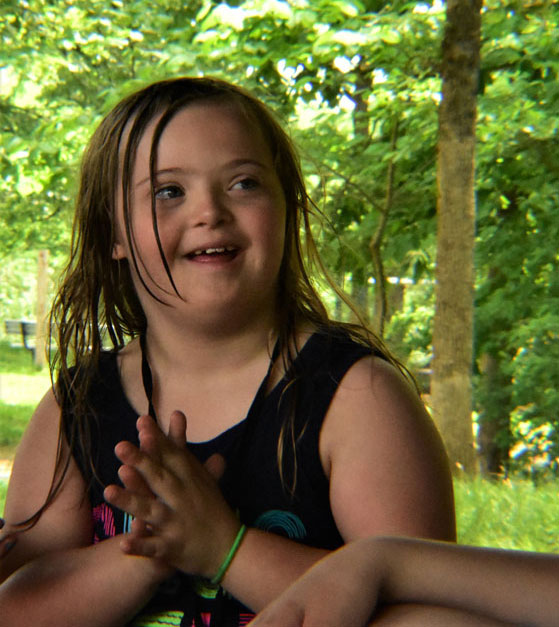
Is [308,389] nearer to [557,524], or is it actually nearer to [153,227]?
[153,227]

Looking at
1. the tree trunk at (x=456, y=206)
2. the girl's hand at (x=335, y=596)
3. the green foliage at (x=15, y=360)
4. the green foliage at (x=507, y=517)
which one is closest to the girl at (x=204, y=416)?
the girl's hand at (x=335, y=596)

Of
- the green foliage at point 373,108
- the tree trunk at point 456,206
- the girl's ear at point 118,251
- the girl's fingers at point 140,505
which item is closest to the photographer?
the girl's fingers at point 140,505

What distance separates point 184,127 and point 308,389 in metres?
0.39

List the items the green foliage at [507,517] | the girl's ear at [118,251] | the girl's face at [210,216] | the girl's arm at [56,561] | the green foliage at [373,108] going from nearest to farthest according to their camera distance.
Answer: the girl's arm at [56,561], the girl's face at [210,216], the girl's ear at [118,251], the green foliage at [507,517], the green foliage at [373,108]

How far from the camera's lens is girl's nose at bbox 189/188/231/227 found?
3.74 ft

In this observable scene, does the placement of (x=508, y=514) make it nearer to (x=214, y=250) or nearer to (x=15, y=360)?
(x=214, y=250)

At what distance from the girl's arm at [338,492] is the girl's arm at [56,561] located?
0.10m

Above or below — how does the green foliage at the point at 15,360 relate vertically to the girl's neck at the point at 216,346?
below

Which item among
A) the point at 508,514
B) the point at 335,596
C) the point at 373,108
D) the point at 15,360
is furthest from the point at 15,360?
the point at 335,596

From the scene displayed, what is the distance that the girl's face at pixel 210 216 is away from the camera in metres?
1.15

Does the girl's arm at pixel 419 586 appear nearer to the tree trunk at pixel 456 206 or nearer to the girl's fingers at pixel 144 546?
the girl's fingers at pixel 144 546

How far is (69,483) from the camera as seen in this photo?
4.08 ft

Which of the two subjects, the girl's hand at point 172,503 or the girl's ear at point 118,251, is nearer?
the girl's hand at point 172,503

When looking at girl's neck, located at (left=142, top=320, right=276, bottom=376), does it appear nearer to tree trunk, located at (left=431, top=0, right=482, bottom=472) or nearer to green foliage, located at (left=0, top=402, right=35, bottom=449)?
tree trunk, located at (left=431, top=0, right=482, bottom=472)
